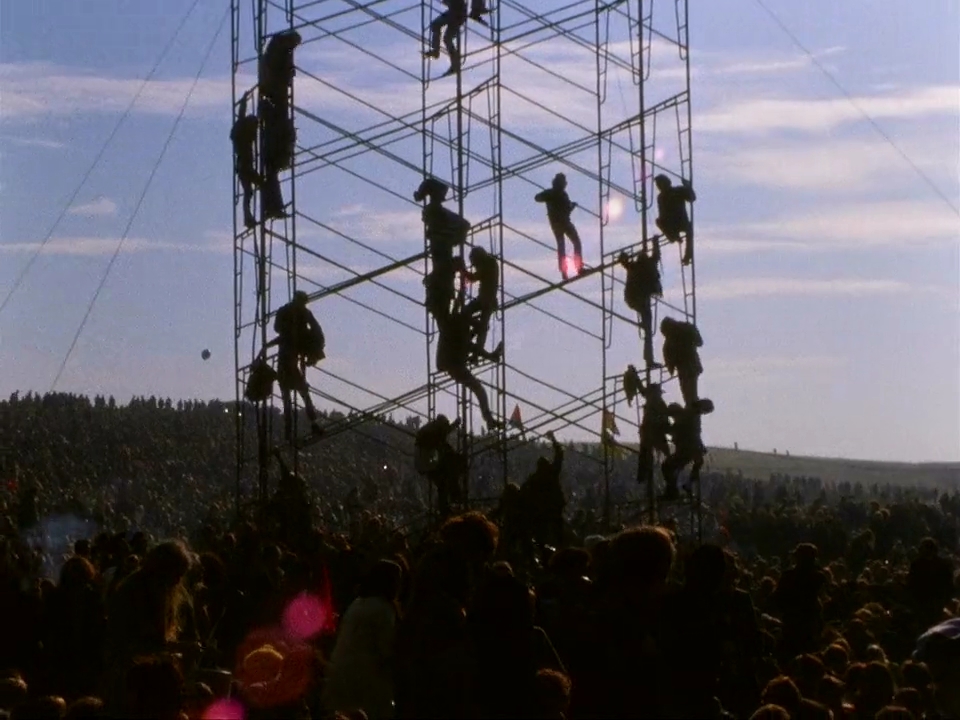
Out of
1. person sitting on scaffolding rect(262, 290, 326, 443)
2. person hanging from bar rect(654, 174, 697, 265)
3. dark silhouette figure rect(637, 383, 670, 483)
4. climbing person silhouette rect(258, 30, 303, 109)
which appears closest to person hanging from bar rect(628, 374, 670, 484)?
dark silhouette figure rect(637, 383, 670, 483)

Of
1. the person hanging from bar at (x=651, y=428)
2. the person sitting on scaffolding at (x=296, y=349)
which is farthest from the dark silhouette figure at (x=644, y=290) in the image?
the person sitting on scaffolding at (x=296, y=349)

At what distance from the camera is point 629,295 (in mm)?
19781

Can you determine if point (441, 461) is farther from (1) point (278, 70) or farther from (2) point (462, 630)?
(2) point (462, 630)

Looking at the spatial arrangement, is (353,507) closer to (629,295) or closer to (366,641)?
(629,295)

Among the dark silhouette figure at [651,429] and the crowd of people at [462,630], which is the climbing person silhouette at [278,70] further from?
the dark silhouette figure at [651,429]

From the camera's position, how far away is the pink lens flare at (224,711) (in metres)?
7.54

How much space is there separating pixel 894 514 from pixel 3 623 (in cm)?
2196

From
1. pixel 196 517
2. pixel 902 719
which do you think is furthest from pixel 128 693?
pixel 196 517

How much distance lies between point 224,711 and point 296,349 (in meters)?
11.7

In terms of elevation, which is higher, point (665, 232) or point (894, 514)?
point (665, 232)

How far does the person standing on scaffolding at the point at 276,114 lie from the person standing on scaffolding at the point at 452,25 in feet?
5.15

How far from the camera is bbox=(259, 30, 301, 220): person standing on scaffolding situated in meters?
19.7

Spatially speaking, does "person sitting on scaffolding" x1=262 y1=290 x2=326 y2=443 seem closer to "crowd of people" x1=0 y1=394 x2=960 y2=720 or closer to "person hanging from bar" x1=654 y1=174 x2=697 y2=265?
"crowd of people" x1=0 y1=394 x2=960 y2=720

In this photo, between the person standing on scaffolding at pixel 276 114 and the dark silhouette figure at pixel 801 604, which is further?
the person standing on scaffolding at pixel 276 114
